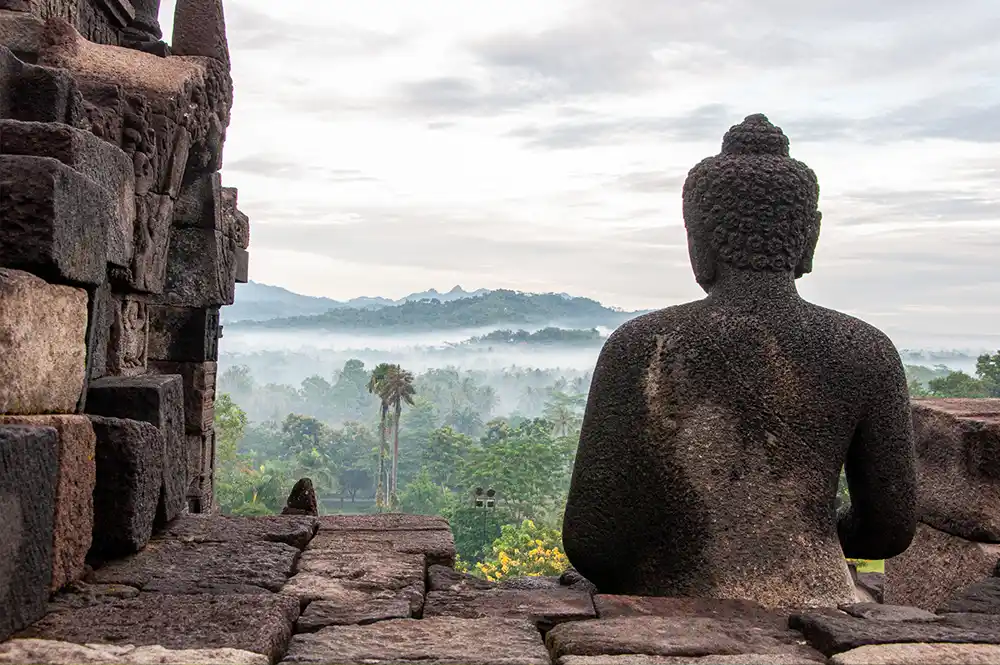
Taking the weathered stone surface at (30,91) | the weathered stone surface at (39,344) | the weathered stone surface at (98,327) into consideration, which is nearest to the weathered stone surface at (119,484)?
the weathered stone surface at (39,344)

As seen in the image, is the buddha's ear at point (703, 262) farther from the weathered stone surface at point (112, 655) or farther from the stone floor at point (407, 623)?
the weathered stone surface at point (112, 655)

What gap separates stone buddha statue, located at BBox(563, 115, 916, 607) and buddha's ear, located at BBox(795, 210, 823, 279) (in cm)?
2

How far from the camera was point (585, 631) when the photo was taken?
9.93 ft

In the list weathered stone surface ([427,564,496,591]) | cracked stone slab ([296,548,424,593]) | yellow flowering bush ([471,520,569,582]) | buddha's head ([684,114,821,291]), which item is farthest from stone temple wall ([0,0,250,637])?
yellow flowering bush ([471,520,569,582])

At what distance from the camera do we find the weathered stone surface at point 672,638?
2.87 metres

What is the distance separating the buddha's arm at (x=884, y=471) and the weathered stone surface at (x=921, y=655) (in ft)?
2.59

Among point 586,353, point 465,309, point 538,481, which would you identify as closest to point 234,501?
point 538,481

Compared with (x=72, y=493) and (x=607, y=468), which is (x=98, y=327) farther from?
(x=607, y=468)

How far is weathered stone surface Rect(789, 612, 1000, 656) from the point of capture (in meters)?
2.93

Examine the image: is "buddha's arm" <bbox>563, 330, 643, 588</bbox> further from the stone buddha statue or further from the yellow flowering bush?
the yellow flowering bush

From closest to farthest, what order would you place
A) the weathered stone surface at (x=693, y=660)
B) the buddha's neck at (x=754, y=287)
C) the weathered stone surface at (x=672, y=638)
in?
the weathered stone surface at (x=693, y=660)
the weathered stone surface at (x=672, y=638)
the buddha's neck at (x=754, y=287)

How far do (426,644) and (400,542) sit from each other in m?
1.67

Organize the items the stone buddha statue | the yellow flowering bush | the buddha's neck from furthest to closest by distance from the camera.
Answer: the yellow flowering bush
the buddha's neck
the stone buddha statue

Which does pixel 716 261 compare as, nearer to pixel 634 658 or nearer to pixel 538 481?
pixel 634 658
